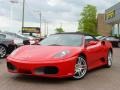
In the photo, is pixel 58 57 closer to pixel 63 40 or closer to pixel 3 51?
pixel 63 40

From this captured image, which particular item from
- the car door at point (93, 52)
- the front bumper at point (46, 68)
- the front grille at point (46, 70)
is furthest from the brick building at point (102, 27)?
the front grille at point (46, 70)

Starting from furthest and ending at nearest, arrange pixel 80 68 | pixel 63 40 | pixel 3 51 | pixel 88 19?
pixel 88 19
pixel 3 51
pixel 63 40
pixel 80 68

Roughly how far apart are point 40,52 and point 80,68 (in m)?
1.14

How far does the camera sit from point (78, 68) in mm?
9258

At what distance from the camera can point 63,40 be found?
10062mm

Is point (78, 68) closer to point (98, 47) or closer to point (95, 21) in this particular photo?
point (98, 47)

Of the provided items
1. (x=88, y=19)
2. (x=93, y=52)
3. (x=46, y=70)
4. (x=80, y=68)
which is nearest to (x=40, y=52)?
(x=46, y=70)

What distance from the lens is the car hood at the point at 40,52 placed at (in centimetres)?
870

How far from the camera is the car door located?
9950 mm

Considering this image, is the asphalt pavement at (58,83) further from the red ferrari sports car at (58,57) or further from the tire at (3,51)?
the tire at (3,51)

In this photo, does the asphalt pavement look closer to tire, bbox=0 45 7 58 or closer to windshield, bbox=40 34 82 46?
windshield, bbox=40 34 82 46

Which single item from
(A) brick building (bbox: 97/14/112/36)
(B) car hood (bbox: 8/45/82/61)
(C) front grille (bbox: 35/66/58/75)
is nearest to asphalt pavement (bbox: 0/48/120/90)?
(C) front grille (bbox: 35/66/58/75)

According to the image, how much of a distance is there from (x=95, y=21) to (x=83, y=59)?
90378mm

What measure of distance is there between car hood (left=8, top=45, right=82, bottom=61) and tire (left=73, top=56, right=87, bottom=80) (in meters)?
0.26
